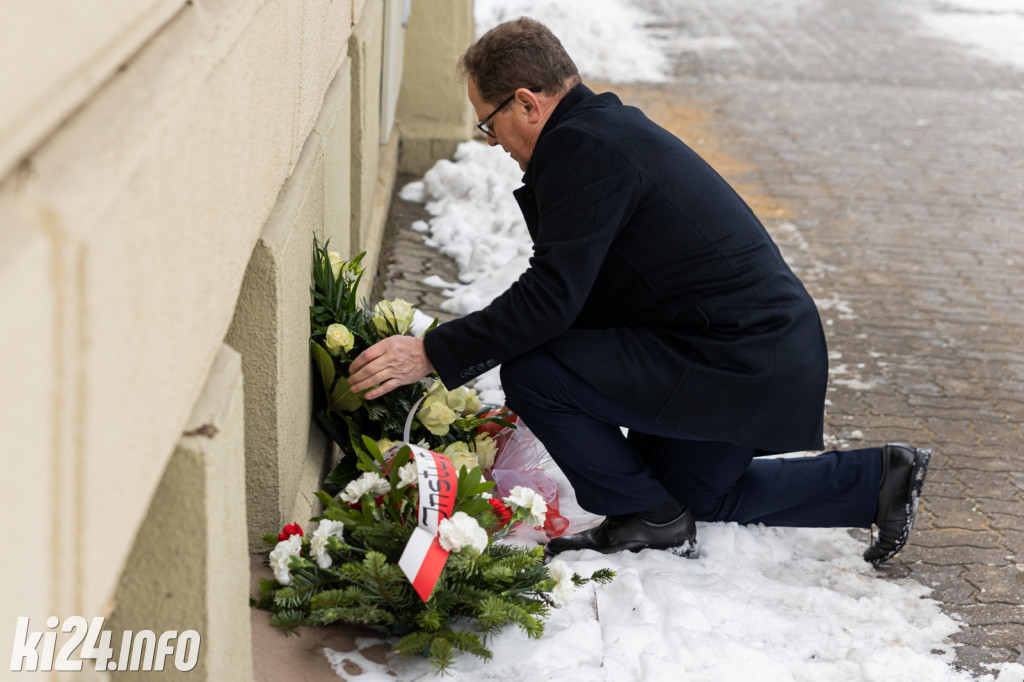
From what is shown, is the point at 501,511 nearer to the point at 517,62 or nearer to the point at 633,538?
the point at 633,538

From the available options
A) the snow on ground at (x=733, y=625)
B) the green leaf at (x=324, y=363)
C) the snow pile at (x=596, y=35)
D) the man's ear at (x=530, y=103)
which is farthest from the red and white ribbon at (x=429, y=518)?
the snow pile at (x=596, y=35)

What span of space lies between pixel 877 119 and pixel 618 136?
6734 millimetres

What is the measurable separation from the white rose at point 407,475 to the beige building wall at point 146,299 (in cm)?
27

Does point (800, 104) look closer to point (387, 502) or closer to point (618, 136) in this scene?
point (618, 136)

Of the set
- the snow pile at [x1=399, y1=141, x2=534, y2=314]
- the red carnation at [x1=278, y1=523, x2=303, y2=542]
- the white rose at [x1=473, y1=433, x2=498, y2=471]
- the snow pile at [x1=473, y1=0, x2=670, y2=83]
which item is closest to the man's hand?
the white rose at [x1=473, y1=433, x2=498, y2=471]

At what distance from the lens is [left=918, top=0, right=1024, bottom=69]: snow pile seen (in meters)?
11.6

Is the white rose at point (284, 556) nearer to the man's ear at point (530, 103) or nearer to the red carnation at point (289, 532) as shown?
the red carnation at point (289, 532)

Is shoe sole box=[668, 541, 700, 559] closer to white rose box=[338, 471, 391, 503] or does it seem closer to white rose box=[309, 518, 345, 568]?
white rose box=[338, 471, 391, 503]

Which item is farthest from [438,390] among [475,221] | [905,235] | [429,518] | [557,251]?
[905,235]

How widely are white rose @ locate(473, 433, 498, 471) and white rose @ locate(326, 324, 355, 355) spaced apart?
0.52 meters

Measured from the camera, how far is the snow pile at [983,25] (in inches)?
457

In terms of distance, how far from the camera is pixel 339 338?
→ 9.31 feet

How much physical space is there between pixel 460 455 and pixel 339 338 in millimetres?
485

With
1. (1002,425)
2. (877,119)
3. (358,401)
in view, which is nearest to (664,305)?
(358,401)
